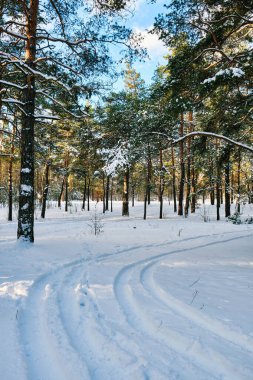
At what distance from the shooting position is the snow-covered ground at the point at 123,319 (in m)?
2.50

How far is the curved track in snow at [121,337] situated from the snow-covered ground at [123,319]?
11 millimetres

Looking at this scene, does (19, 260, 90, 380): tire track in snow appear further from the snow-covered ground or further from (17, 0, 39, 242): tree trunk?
(17, 0, 39, 242): tree trunk

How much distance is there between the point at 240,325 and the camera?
340 cm

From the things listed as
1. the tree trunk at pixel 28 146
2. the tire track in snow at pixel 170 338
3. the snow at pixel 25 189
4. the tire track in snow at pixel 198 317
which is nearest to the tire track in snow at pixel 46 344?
the tire track in snow at pixel 170 338

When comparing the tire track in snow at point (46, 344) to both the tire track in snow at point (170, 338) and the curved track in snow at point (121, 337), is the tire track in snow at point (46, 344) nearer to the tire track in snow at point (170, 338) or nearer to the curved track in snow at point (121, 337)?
the curved track in snow at point (121, 337)

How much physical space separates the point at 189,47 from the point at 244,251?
7.08 metres

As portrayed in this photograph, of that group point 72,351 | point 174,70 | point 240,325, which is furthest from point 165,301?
point 174,70

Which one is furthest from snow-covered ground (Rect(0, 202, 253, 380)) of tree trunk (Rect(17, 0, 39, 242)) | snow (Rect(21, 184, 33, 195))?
snow (Rect(21, 184, 33, 195))

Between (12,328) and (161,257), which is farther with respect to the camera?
(161,257)

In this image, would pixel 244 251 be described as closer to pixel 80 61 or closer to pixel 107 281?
pixel 107 281

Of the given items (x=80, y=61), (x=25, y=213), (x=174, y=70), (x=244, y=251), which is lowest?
(x=244, y=251)

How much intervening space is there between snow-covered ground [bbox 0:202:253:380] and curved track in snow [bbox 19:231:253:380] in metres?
0.01

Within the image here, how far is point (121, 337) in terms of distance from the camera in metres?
3.02

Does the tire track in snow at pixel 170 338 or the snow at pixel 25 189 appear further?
the snow at pixel 25 189
